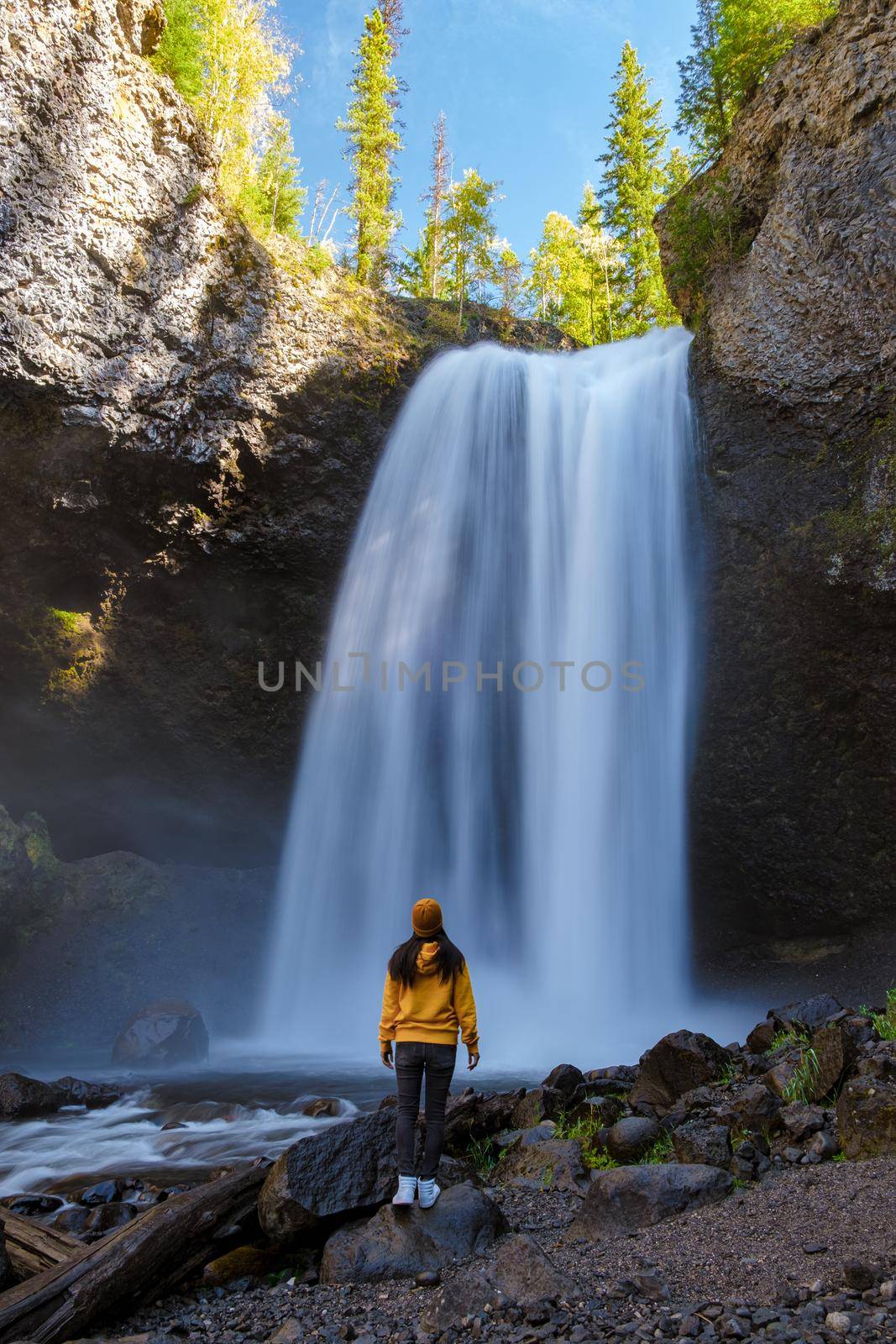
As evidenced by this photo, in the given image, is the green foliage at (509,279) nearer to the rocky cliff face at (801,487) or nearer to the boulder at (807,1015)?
Result: the rocky cliff face at (801,487)

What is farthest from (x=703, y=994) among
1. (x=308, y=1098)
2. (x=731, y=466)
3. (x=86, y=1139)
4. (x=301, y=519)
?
(x=301, y=519)

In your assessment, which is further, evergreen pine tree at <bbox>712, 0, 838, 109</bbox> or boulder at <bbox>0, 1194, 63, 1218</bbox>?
evergreen pine tree at <bbox>712, 0, 838, 109</bbox>

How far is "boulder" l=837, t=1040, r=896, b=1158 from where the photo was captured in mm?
4274

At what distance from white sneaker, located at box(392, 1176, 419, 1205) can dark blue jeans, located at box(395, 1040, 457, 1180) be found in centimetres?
5

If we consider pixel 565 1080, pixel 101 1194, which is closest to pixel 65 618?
pixel 101 1194

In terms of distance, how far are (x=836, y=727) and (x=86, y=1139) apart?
10.4 m

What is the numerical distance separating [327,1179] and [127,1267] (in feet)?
3.49

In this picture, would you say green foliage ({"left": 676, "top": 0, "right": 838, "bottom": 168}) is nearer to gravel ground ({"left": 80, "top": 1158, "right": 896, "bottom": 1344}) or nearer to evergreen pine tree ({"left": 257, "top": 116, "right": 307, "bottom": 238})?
A: evergreen pine tree ({"left": 257, "top": 116, "right": 307, "bottom": 238})

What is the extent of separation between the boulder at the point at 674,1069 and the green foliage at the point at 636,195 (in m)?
23.2

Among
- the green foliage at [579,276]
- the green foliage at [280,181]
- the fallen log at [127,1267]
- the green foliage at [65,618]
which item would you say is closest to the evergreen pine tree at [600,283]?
the green foliage at [579,276]

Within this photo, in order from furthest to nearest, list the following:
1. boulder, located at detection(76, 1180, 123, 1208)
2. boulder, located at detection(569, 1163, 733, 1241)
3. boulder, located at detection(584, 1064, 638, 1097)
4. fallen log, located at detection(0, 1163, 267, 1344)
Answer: boulder, located at detection(584, 1064, 638, 1097), boulder, located at detection(76, 1180, 123, 1208), boulder, located at detection(569, 1163, 733, 1241), fallen log, located at detection(0, 1163, 267, 1344)

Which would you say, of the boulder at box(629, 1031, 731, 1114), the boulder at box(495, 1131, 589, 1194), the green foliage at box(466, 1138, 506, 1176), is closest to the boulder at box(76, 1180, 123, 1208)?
the green foliage at box(466, 1138, 506, 1176)

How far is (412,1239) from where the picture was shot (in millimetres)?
3844

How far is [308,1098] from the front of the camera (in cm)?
812
